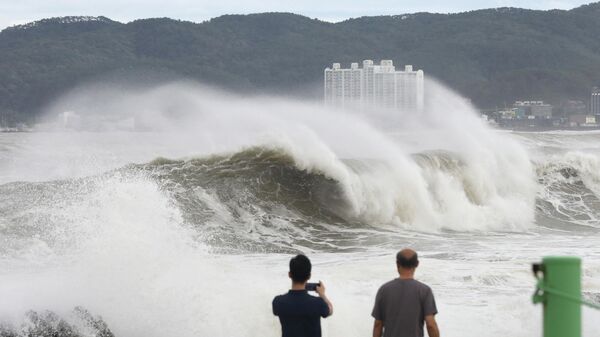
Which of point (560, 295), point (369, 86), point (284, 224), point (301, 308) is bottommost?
point (284, 224)

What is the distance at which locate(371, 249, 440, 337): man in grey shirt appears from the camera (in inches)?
205

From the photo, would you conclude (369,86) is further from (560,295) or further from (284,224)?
(560,295)

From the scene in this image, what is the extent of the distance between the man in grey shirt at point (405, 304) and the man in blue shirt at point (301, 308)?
299mm

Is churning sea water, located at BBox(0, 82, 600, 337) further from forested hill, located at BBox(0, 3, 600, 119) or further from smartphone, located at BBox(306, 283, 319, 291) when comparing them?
forested hill, located at BBox(0, 3, 600, 119)

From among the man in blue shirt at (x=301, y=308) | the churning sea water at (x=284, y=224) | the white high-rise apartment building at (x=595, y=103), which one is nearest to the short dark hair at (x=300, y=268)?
the man in blue shirt at (x=301, y=308)

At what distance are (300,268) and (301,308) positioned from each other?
0.22 metres

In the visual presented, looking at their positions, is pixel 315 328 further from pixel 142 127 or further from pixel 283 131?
pixel 142 127

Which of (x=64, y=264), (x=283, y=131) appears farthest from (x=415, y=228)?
(x=64, y=264)

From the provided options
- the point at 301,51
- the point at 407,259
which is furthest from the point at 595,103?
the point at 407,259

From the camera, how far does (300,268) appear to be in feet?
16.9

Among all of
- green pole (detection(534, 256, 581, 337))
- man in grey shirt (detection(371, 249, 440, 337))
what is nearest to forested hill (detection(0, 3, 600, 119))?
man in grey shirt (detection(371, 249, 440, 337))

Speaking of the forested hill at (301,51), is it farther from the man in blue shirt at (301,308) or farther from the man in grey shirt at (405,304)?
the man in grey shirt at (405,304)

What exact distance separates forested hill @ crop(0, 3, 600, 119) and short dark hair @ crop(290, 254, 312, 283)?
98.5m

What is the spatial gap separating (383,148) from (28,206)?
39.4 ft
